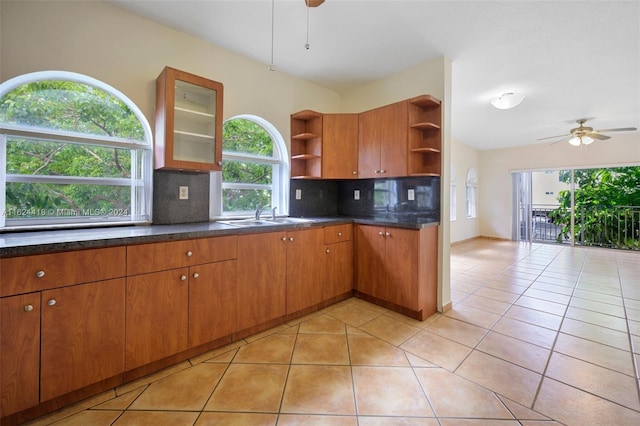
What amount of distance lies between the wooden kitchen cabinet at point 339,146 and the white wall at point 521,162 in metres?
5.98

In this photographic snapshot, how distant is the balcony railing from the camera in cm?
595

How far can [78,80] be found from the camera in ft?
6.63

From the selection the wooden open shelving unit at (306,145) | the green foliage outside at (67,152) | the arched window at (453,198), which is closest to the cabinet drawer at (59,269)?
the green foliage outside at (67,152)

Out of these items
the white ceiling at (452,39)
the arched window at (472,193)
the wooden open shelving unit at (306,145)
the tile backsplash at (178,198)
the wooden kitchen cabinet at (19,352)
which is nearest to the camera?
the wooden kitchen cabinet at (19,352)

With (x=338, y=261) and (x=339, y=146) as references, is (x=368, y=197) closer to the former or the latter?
→ (x=339, y=146)

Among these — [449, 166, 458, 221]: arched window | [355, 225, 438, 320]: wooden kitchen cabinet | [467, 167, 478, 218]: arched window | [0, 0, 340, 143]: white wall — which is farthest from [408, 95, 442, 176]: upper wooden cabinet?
[467, 167, 478, 218]: arched window

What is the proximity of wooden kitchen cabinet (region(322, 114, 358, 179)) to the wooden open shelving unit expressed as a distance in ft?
0.23

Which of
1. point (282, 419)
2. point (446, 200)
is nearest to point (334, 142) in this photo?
point (446, 200)

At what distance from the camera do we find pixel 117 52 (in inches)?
82.2

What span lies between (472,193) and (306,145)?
6.00 m

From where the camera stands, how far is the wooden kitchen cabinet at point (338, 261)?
2.79m

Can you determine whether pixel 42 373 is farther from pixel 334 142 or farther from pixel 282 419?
pixel 334 142

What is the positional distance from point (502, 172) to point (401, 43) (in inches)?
247

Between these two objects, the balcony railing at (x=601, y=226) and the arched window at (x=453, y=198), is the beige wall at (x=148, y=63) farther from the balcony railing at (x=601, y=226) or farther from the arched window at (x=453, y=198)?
the balcony railing at (x=601, y=226)
